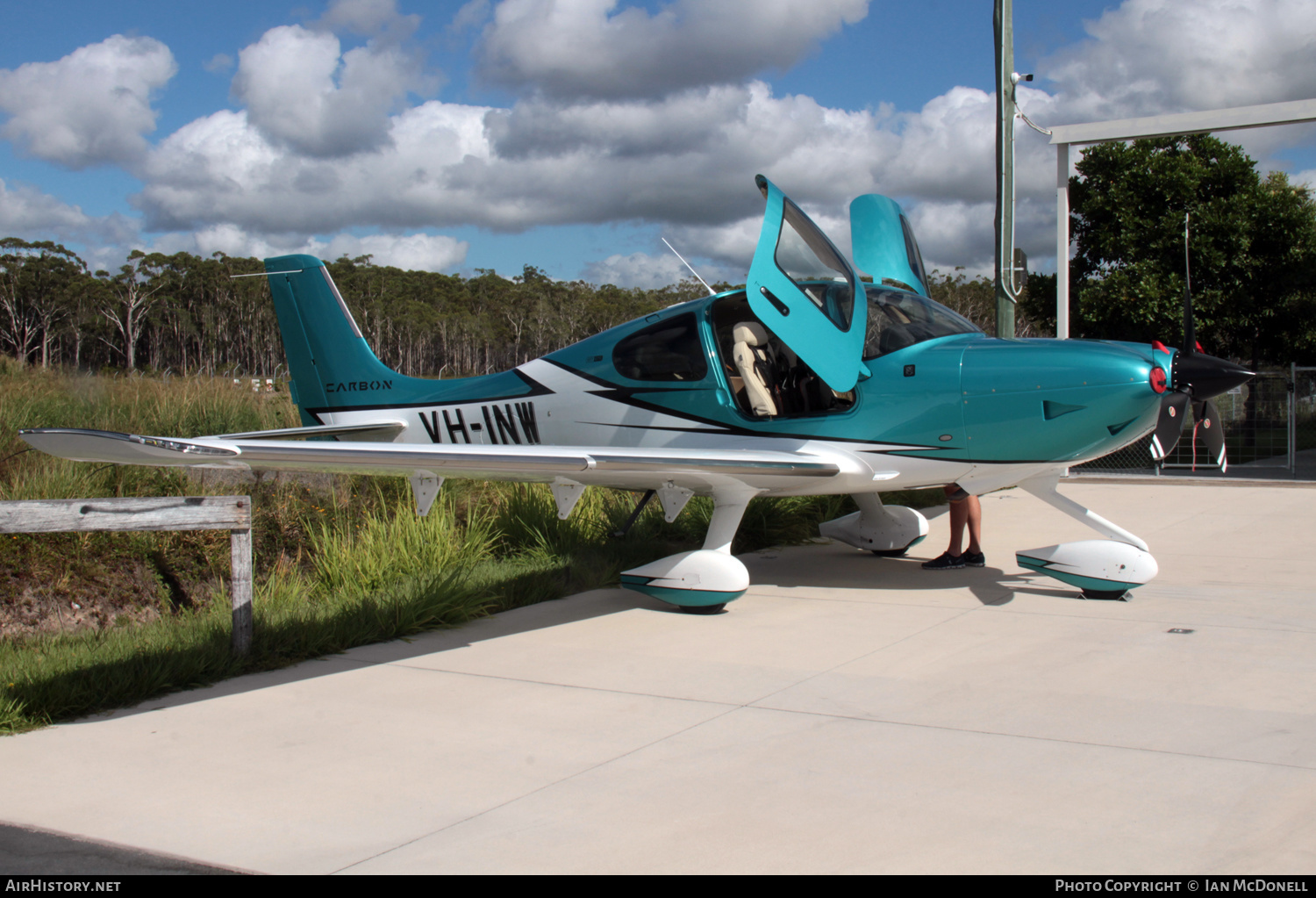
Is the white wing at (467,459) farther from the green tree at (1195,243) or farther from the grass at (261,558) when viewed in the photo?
the green tree at (1195,243)

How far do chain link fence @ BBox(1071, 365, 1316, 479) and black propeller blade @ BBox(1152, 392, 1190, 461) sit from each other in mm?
9435

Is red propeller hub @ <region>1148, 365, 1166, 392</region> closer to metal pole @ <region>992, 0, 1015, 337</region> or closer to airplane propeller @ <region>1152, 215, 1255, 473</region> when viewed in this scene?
airplane propeller @ <region>1152, 215, 1255, 473</region>

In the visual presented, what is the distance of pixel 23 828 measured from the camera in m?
2.93

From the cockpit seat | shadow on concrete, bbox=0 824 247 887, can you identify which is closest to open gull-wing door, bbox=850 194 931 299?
the cockpit seat

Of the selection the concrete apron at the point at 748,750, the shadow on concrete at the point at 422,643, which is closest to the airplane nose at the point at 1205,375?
the concrete apron at the point at 748,750

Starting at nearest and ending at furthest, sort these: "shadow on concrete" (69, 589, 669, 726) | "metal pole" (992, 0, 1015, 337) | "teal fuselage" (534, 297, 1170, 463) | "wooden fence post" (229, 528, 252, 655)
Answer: "shadow on concrete" (69, 589, 669, 726) → "wooden fence post" (229, 528, 252, 655) → "teal fuselage" (534, 297, 1170, 463) → "metal pole" (992, 0, 1015, 337)

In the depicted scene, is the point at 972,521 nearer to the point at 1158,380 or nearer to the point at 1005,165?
the point at 1158,380

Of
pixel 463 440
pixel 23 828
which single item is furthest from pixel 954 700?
pixel 463 440

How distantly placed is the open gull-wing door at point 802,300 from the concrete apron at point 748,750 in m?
1.55

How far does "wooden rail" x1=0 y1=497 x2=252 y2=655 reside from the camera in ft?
15.2

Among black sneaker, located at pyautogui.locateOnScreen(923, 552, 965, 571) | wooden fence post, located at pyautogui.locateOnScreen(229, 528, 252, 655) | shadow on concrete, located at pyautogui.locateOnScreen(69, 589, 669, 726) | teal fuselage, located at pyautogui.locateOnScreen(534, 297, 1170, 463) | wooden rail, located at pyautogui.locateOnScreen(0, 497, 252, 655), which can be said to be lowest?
shadow on concrete, located at pyautogui.locateOnScreen(69, 589, 669, 726)

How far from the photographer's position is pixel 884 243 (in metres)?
→ 7.42

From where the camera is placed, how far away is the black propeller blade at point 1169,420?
5312mm

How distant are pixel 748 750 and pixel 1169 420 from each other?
3.37 meters
